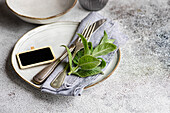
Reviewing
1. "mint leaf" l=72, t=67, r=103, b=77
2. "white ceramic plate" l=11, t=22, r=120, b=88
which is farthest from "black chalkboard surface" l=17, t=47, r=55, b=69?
"mint leaf" l=72, t=67, r=103, b=77

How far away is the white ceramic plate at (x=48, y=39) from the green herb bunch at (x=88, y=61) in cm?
5

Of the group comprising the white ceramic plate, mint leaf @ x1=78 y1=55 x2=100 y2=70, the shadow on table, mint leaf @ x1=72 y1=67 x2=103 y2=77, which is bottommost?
→ the shadow on table

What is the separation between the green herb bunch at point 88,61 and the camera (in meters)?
0.70

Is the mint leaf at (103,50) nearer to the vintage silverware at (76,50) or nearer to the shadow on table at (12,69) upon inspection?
the vintage silverware at (76,50)

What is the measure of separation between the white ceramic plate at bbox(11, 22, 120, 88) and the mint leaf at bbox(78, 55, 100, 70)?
0.07m

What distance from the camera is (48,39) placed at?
879 millimetres

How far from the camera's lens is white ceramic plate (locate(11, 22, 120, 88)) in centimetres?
77

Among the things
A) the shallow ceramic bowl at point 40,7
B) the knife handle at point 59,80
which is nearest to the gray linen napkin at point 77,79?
the knife handle at point 59,80

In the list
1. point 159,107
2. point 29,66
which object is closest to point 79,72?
point 29,66

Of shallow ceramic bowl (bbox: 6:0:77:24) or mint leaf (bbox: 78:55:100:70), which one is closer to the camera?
mint leaf (bbox: 78:55:100:70)

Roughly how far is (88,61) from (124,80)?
161mm

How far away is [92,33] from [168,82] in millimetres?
327

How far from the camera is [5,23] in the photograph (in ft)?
3.28

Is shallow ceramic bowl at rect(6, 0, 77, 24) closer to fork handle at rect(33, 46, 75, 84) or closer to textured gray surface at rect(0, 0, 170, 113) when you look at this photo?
textured gray surface at rect(0, 0, 170, 113)
